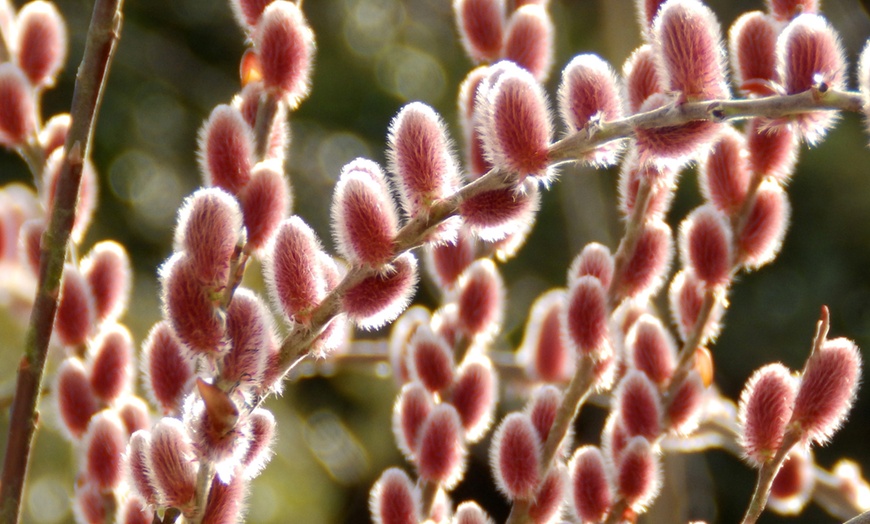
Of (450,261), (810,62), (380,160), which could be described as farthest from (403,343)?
(380,160)

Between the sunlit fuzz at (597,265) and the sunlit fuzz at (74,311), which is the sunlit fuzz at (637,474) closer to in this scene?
the sunlit fuzz at (597,265)

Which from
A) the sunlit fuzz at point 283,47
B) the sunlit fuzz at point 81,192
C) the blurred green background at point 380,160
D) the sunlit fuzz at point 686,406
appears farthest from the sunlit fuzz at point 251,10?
the blurred green background at point 380,160

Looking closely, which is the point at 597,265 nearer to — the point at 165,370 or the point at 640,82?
the point at 640,82

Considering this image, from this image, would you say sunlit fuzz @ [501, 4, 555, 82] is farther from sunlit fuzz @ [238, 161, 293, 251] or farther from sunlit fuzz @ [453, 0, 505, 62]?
sunlit fuzz @ [238, 161, 293, 251]

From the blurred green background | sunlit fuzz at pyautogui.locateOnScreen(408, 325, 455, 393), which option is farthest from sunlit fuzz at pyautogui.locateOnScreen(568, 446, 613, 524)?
the blurred green background

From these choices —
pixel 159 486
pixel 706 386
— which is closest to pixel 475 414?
pixel 706 386
